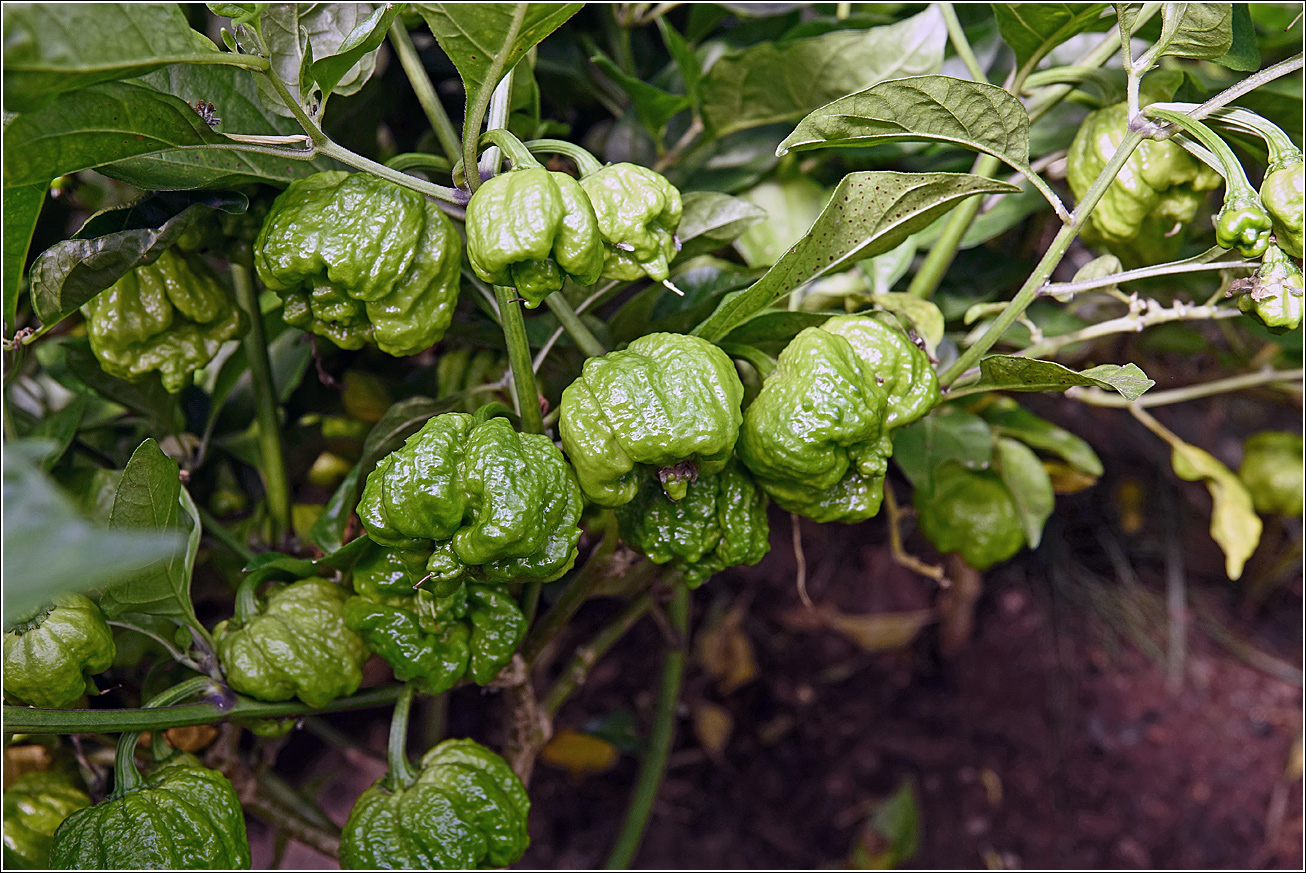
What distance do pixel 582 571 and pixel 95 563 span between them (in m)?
0.46

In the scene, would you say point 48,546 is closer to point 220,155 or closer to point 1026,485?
point 220,155

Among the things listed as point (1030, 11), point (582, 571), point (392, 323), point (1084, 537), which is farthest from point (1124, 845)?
point (392, 323)

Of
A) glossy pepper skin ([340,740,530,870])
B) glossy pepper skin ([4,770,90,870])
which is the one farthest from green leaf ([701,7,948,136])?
glossy pepper skin ([4,770,90,870])

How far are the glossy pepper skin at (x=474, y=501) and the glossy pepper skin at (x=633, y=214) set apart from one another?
0.36ft

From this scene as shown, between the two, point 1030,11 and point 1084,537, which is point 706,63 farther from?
point 1084,537

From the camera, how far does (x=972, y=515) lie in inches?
31.5

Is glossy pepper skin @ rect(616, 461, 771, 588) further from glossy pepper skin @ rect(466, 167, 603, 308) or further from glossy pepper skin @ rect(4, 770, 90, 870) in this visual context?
glossy pepper skin @ rect(4, 770, 90, 870)

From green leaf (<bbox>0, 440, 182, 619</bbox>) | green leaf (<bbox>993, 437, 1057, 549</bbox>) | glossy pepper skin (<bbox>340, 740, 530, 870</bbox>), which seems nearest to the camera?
green leaf (<bbox>0, 440, 182, 619</bbox>)

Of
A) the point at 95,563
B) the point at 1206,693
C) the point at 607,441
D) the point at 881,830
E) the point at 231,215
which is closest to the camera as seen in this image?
the point at 95,563

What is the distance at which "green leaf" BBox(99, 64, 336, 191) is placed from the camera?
20.1 inches

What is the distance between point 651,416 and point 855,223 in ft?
0.61

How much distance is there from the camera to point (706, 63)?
813mm

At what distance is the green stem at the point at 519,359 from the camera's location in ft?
1.65

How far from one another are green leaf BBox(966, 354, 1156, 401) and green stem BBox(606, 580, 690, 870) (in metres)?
0.41
